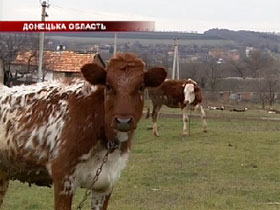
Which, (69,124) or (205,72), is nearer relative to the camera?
(69,124)

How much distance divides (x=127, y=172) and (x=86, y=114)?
8362 mm

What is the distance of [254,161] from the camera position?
18.0 m

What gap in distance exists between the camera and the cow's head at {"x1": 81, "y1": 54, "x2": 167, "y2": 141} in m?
6.61

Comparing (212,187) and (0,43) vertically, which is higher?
(0,43)

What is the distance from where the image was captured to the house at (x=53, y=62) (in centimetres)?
4738

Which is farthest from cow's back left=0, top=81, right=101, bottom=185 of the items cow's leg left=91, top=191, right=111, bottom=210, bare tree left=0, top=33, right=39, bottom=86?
bare tree left=0, top=33, right=39, bottom=86

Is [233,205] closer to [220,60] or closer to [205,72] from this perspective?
[205,72]

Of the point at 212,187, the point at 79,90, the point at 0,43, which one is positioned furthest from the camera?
the point at 0,43

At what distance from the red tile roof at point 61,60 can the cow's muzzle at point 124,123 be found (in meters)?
42.5

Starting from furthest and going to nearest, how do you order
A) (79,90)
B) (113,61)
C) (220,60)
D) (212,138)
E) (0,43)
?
(220,60) → (0,43) → (212,138) → (79,90) → (113,61)

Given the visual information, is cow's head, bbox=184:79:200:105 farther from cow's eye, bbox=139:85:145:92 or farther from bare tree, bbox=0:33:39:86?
cow's eye, bbox=139:85:145:92

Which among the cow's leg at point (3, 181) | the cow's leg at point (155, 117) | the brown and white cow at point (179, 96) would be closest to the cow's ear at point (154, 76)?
the cow's leg at point (3, 181)

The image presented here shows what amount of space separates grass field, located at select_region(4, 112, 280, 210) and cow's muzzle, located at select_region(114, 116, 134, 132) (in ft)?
14.9

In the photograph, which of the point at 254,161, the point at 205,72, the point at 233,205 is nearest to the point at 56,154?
the point at 233,205
